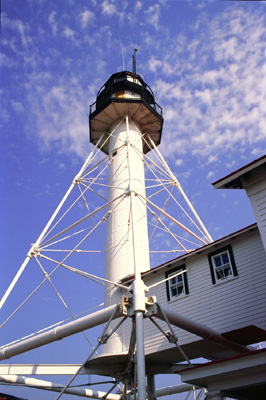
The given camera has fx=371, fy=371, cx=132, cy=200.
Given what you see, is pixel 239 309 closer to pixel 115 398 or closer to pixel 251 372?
pixel 251 372

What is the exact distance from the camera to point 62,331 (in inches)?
522

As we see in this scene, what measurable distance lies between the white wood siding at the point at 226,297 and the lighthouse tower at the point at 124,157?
276cm

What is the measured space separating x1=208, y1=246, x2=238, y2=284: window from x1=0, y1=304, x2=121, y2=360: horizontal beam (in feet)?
15.7

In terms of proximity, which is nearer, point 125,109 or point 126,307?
point 126,307

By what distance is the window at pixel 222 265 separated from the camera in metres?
14.6

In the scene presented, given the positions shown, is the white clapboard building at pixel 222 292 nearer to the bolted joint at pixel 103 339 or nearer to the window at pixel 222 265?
the window at pixel 222 265

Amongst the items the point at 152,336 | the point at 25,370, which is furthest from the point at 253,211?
the point at 25,370

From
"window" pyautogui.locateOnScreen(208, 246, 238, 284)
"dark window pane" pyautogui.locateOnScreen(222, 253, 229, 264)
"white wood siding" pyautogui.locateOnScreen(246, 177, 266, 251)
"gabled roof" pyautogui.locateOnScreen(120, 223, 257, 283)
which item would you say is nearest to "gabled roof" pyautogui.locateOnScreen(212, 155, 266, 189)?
"white wood siding" pyautogui.locateOnScreen(246, 177, 266, 251)

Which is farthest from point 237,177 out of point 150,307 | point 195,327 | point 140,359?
point 140,359

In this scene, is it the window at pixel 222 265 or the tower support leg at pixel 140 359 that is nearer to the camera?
the tower support leg at pixel 140 359

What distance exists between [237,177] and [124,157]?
36.8ft

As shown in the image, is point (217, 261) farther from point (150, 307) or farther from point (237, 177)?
→ point (237, 177)

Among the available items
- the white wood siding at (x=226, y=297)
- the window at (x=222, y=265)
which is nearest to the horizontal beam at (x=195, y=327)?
the white wood siding at (x=226, y=297)

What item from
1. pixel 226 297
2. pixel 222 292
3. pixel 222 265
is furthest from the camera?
pixel 222 265
